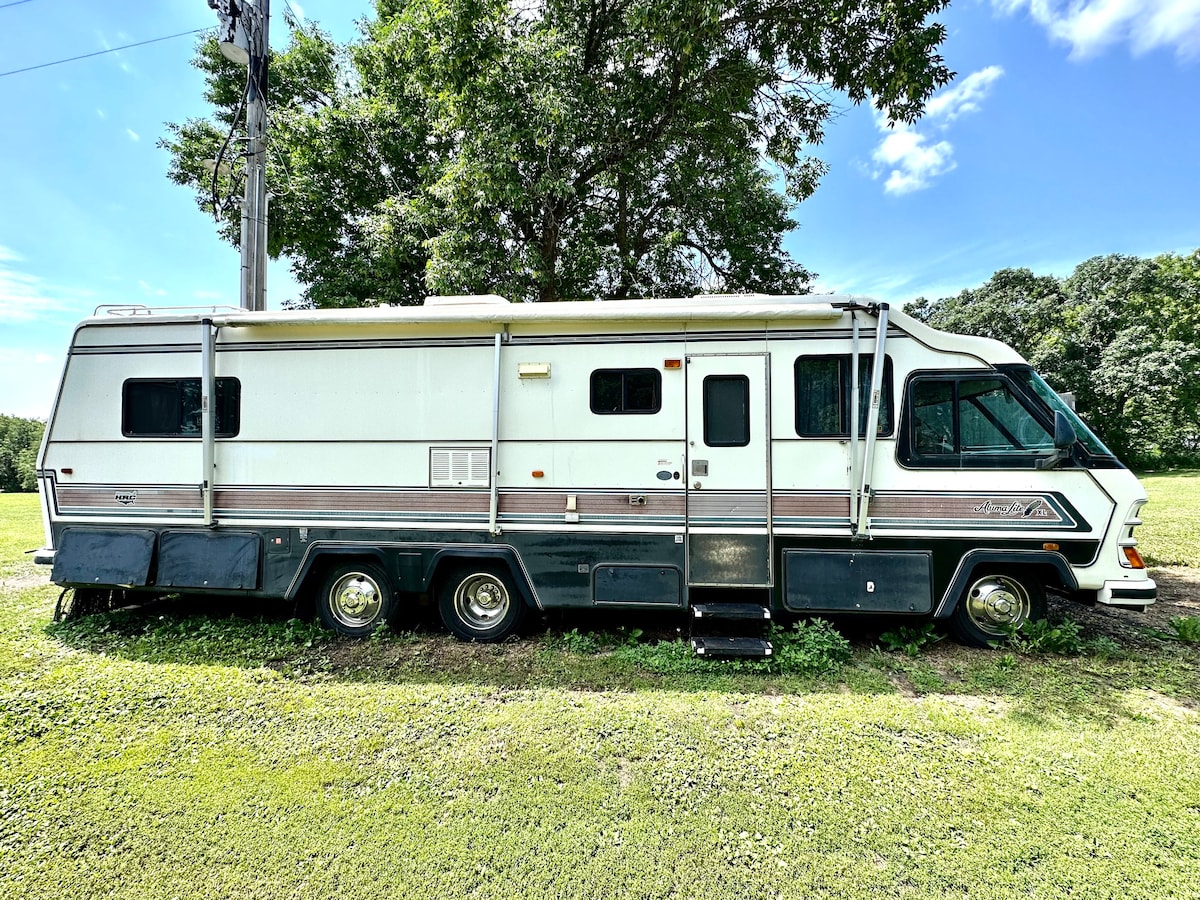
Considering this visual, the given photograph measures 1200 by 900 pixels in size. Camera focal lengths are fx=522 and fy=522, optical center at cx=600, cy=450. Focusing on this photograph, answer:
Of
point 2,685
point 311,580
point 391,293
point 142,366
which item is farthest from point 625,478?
point 391,293

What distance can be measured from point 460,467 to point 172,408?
273cm

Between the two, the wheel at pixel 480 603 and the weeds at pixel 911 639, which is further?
the wheel at pixel 480 603

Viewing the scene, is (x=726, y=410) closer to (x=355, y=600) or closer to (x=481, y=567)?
(x=481, y=567)

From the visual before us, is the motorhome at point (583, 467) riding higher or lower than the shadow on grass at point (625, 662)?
higher

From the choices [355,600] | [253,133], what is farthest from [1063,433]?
[253,133]

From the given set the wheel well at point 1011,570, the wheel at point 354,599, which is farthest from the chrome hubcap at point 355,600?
the wheel well at point 1011,570

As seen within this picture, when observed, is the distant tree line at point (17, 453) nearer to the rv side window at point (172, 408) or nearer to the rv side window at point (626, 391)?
the rv side window at point (172, 408)

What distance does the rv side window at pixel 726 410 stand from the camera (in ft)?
14.3

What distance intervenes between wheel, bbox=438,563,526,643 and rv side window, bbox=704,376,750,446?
7.20ft

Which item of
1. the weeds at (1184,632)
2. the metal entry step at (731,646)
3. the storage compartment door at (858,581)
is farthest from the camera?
the weeds at (1184,632)

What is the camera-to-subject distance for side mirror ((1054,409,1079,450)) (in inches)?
156

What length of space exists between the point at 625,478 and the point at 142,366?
178 inches

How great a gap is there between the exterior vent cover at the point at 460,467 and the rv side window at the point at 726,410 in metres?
1.90

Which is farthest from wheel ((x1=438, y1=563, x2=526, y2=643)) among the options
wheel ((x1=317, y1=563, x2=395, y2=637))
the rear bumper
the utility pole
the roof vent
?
the utility pole
